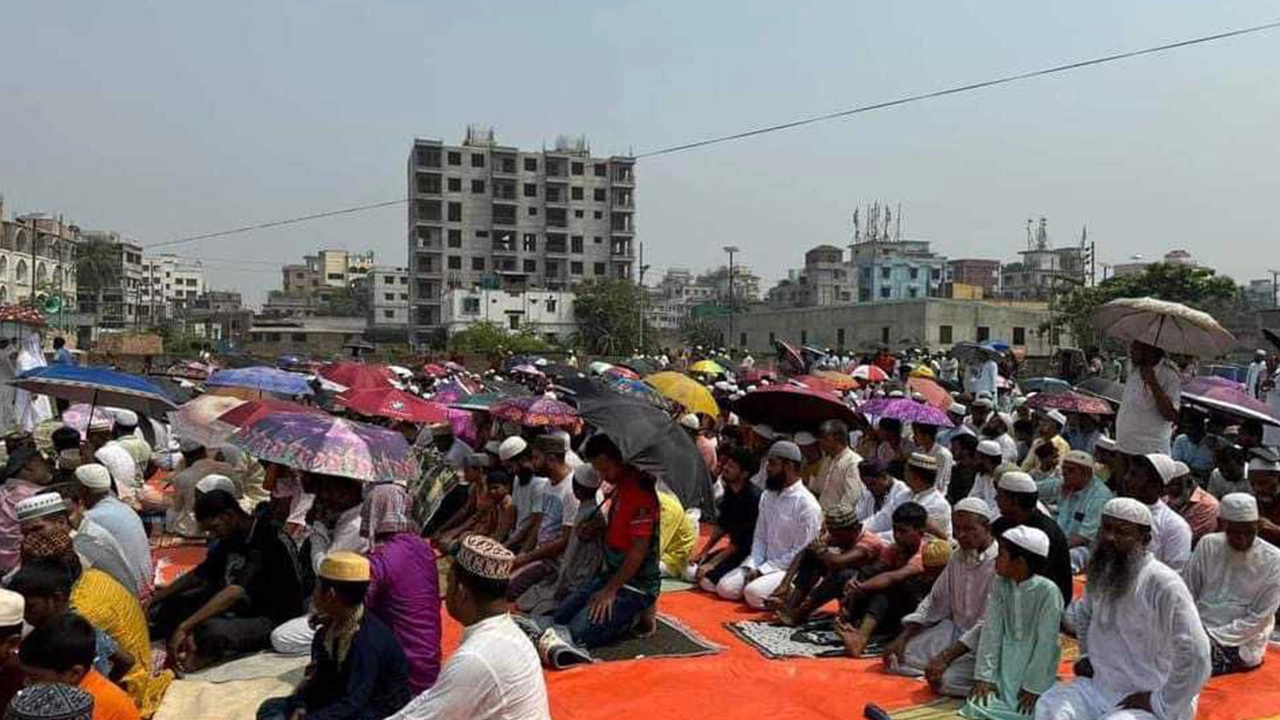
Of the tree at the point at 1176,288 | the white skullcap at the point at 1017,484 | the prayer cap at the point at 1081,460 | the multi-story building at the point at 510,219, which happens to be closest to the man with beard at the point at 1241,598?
the white skullcap at the point at 1017,484

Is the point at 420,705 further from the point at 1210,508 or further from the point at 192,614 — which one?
the point at 1210,508

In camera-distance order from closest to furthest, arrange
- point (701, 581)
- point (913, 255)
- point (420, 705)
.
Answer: point (420, 705) < point (701, 581) < point (913, 255)

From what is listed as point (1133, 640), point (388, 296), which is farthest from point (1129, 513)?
point (388, 296)

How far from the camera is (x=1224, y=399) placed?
9.75 metres

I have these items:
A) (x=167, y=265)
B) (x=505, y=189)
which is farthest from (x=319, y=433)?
A: (x=167, y=265)

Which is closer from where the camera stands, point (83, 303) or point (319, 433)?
point (319, 433)

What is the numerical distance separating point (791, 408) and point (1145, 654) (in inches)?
213

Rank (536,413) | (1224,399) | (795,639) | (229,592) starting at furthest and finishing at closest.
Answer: (536,413)
(1224,399)
(795,639)
(229,592)

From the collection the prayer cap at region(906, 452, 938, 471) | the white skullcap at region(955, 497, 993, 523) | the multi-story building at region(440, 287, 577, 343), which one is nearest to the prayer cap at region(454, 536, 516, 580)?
the white skullcap at region(955, 497, 993, 523)

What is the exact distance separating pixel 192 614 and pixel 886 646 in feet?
14.0

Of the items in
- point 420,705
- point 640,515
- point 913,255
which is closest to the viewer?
point 420,705

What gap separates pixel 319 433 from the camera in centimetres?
621

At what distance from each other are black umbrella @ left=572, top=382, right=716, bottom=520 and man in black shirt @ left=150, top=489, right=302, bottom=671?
6.81 ft

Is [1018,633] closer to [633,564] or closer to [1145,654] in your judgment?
[1145,654]
